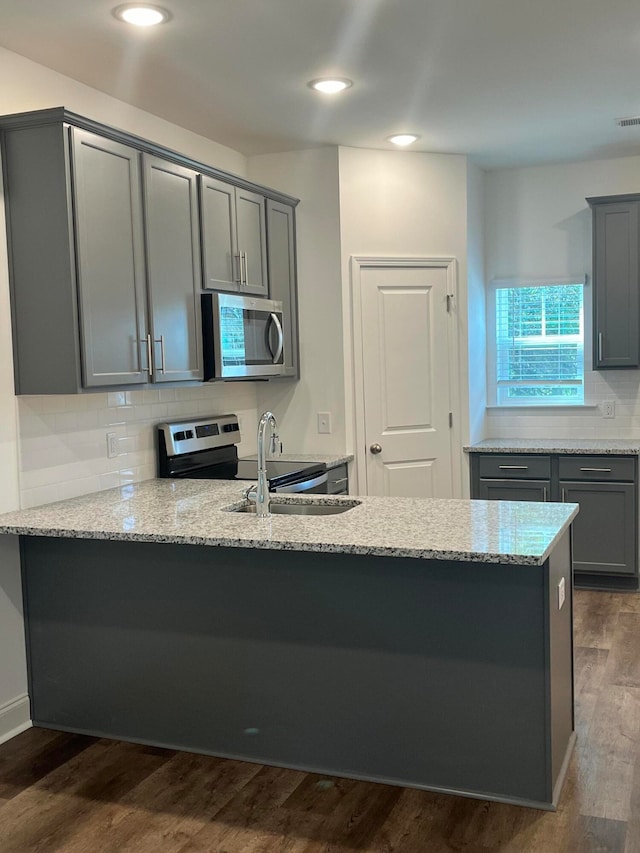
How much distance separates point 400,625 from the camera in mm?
2787

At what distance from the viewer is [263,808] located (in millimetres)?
2721

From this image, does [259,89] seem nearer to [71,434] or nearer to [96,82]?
[96,82]

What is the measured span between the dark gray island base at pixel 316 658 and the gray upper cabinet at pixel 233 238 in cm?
156

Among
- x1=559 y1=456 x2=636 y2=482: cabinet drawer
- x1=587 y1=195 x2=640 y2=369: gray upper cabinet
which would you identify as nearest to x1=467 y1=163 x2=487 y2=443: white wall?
x1=559 y1=456 x2=636 y2=482: cabinet drawer

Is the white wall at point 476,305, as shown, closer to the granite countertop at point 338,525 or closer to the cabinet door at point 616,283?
the cabinet door at point 616,283

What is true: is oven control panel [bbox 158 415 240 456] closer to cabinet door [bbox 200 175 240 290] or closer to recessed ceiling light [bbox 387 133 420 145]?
cabinet door [bbox 200 175 240 290]

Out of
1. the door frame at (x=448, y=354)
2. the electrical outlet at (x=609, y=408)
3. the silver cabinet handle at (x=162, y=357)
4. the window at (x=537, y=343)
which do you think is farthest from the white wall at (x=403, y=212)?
the silver cabinet handle at (x=162, y=357)

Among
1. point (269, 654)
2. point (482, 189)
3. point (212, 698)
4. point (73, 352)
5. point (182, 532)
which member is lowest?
point (212, 698)

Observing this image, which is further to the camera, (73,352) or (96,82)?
(96,82)

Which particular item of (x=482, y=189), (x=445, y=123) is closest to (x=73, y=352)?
(x=445, y=123)

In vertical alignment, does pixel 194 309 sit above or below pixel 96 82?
below

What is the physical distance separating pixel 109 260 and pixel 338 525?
4.70ft

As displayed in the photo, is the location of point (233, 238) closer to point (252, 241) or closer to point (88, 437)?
point (252, 241)

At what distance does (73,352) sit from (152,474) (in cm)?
113
